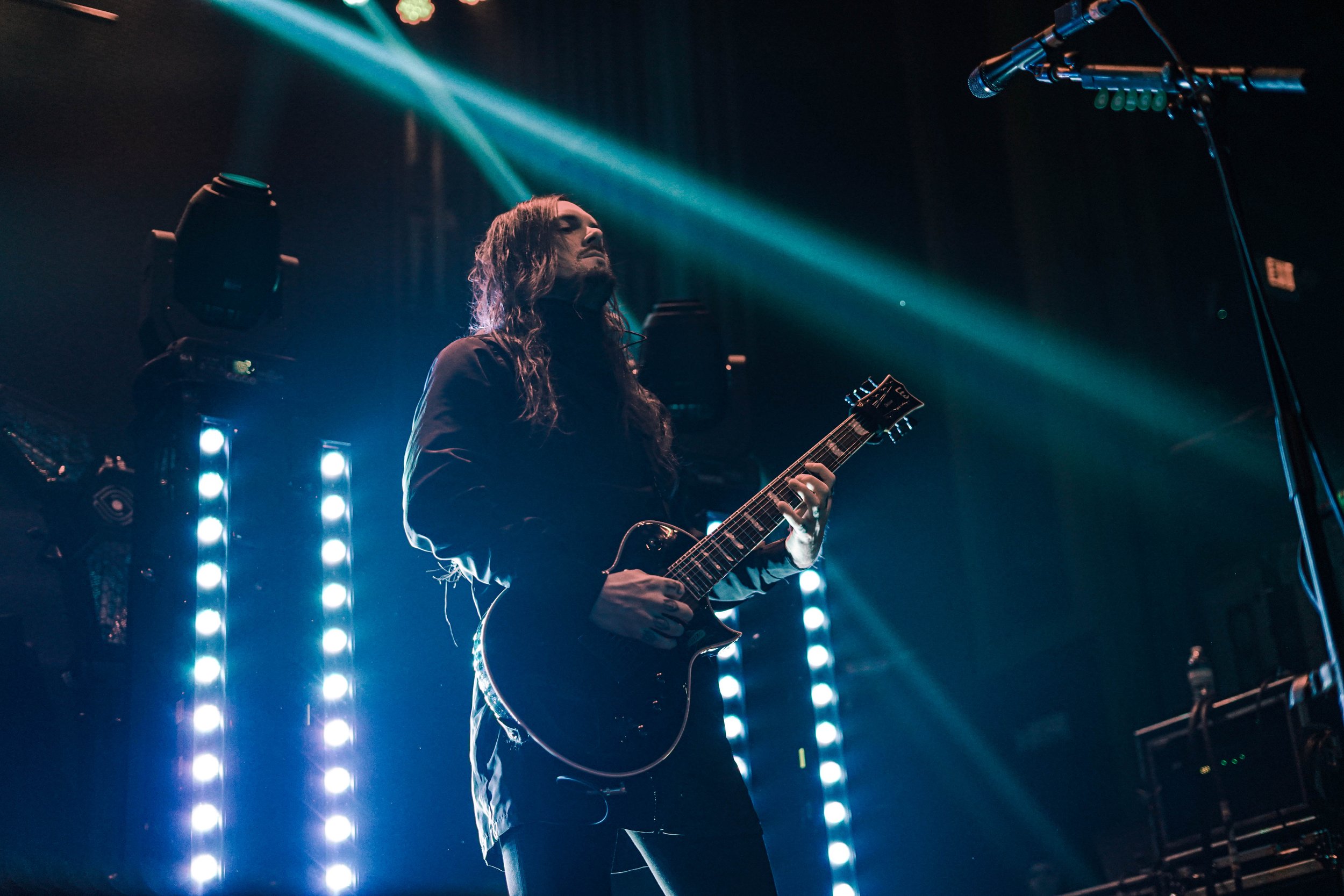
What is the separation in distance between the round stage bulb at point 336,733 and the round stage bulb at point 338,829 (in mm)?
173

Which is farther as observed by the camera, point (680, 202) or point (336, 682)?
point (680, 202)

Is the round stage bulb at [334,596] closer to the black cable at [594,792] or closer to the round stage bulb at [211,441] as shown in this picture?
the round stage bulb at [211,441]

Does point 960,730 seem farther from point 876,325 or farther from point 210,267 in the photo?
point 210,267

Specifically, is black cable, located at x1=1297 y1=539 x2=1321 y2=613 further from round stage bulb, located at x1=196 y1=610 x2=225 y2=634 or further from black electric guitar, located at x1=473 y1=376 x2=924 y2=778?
round stage bulb, located at x1=196 y1=610 x2=225 y2=634

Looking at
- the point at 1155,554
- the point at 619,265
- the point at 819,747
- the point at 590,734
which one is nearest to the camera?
the point at 590,734

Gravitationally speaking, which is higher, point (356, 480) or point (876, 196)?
point (876, 196)

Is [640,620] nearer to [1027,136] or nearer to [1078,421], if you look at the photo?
[1078,421]

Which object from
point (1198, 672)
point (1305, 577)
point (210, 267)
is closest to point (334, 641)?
point (210, 267)

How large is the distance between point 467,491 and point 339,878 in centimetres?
130

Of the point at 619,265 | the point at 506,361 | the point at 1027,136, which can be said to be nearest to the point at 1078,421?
the point at 1027,136

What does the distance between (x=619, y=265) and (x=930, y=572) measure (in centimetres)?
155

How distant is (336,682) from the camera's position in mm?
2969

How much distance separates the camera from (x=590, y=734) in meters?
1.97

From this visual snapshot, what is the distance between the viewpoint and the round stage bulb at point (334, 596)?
9.96 feet
